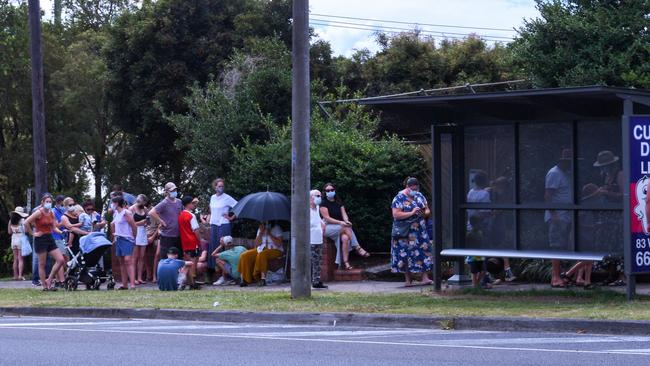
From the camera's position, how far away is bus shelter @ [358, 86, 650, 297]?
571 inches

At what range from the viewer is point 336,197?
20.7 metres

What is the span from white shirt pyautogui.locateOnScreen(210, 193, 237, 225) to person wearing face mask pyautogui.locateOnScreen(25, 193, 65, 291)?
3052mm

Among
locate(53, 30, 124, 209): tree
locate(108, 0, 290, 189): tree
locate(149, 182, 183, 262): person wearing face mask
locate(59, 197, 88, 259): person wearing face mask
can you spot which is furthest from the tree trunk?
locate(149, 182, 183, 262): person wearing face mask

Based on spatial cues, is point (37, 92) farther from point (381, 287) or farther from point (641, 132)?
point (641, 132)

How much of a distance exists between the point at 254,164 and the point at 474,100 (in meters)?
7.77

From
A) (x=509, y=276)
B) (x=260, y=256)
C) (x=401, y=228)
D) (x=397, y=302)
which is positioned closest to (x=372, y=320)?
(x=397, y=302)

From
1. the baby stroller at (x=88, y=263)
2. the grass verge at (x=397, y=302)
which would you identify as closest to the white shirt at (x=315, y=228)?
the grass verge at (x=397, y=302)

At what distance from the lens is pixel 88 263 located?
20.7 meters

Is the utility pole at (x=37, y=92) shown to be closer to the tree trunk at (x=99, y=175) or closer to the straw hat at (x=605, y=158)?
the straw hat at (x=605, y=158)

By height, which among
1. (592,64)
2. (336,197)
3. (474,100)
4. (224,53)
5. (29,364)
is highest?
(224,53)

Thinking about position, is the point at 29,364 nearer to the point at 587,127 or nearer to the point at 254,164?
the point at 587,127

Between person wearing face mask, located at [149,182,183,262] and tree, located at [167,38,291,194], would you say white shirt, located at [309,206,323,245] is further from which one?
tree, located at [167,38,291,194]

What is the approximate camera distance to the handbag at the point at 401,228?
18.6m

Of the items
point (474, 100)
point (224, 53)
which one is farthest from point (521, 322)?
point (224, 53)
